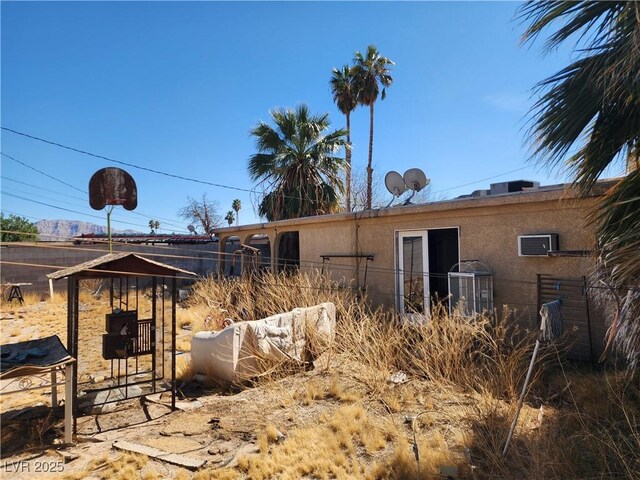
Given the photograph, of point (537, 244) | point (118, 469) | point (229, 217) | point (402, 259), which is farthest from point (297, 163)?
point (229, 217)

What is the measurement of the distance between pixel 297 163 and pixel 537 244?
11131mm

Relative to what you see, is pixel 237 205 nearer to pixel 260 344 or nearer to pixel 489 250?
pixel 260 344

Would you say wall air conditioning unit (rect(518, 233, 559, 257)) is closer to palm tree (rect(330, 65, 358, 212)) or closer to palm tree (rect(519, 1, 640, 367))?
palm tree (rect(519, 1, 640, 367))

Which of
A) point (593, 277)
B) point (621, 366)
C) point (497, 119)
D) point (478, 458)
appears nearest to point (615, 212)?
point (593, 277)

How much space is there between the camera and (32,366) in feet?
13.8

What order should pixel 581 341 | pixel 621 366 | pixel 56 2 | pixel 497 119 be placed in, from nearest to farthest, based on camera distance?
1. pixel 621 366
2. pixel 581 341
3. pixel 56 2
4. pixel 497 119

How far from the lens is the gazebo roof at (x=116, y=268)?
4844 millimetres

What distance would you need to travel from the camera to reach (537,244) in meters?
6.07

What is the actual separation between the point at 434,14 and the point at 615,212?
6824mm

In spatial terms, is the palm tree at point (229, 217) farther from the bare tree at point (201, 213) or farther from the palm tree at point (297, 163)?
the palm tree at point (297, 163)

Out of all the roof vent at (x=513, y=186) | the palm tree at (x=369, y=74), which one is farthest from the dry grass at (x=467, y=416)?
the palm tree at (x=369, y=74)

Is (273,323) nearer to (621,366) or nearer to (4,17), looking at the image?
(621,366)

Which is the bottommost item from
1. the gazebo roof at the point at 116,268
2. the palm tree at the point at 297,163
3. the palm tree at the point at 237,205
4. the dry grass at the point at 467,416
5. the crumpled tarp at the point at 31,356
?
the dry grass at the point at 467,416

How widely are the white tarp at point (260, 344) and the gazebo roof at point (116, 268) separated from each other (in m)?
1.51
